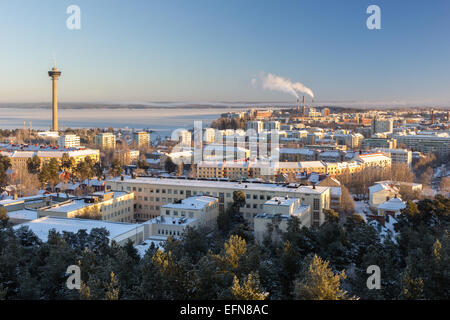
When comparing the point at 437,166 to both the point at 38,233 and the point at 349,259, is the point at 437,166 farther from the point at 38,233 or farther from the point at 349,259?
the point at 38,233

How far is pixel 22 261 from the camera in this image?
772 cm

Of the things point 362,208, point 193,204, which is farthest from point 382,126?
point 193,204

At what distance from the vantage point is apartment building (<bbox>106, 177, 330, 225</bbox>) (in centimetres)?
1584

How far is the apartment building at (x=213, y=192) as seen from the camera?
623 inches

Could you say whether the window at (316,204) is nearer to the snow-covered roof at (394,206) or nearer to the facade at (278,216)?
the facade at (278,216)

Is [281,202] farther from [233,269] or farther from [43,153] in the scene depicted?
[43,153]

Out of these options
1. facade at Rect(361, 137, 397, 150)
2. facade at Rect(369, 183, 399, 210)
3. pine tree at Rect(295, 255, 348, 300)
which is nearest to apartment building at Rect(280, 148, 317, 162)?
facade at Rect(361, 137, 397, 150)

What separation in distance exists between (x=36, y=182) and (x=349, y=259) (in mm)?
17684

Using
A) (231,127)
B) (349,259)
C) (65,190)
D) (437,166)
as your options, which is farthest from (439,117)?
(349,259)

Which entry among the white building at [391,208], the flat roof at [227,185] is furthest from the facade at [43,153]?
the white building at [391,208]

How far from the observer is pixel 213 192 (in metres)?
17.0

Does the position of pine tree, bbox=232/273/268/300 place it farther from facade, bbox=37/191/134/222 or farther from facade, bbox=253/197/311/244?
facade, bbox=37/191/134/222
